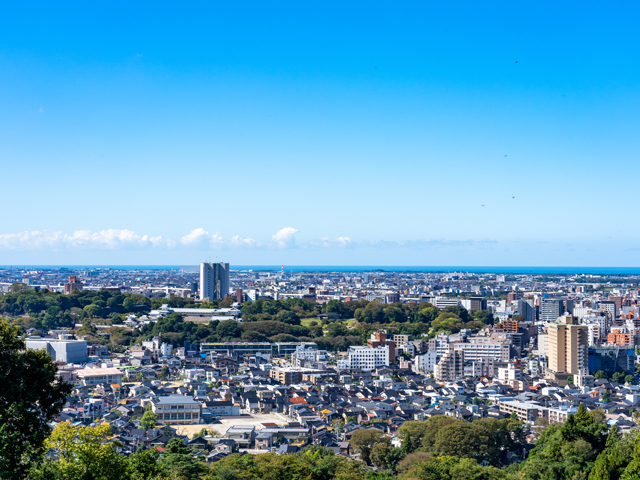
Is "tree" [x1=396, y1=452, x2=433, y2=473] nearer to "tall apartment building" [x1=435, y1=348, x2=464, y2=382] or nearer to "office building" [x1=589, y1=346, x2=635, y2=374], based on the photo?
"tall apartment building" [x1=435, y1=348, x2=464, y2=382]

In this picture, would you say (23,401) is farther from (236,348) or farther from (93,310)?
(93,310)

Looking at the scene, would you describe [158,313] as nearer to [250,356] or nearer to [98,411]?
[250,356]

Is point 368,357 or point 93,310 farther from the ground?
point 93,310

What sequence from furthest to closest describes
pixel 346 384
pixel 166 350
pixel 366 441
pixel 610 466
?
1. pixel 166 350
2. pixel 346 384
3. pixel 366 441
4. pixel 610 466

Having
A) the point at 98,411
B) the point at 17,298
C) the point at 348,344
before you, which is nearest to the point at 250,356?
the point at 348,344

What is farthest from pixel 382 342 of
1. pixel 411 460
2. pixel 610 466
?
pixel 610 466

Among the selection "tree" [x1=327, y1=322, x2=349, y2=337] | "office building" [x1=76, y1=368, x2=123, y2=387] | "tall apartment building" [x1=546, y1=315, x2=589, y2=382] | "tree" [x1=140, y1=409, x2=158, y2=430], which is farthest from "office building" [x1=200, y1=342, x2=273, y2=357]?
"tall apartment building" [x1=546, y1=315, x2=589, y2=382]
